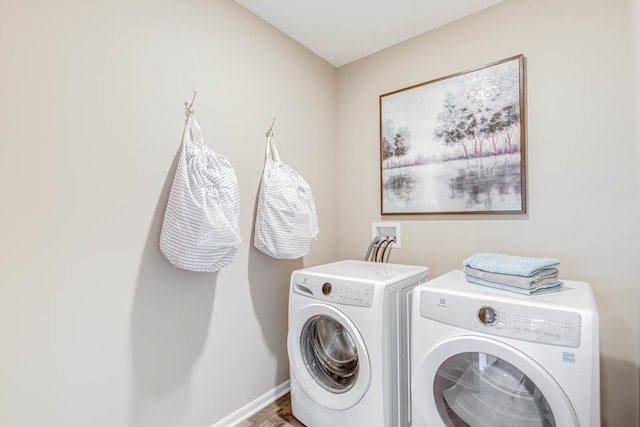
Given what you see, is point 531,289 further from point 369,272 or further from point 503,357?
point 369,272

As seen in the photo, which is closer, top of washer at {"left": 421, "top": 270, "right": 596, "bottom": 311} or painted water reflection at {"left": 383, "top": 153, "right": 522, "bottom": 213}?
top of washer at {"left": 421, "top": 270, "right": 596, "bottom": 311}

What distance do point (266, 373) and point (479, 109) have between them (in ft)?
6.41

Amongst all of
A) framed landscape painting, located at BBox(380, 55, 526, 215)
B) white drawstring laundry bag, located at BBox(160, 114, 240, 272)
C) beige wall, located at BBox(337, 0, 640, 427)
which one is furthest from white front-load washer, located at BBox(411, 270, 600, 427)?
white drawstring laundry bag, located at BBox(160, 114, 240, 272)

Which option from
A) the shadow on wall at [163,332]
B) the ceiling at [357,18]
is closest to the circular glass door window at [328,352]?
the shadow on wall at [163,332]

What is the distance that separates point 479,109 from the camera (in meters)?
1.73

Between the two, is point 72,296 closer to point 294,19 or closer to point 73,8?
point 73,8

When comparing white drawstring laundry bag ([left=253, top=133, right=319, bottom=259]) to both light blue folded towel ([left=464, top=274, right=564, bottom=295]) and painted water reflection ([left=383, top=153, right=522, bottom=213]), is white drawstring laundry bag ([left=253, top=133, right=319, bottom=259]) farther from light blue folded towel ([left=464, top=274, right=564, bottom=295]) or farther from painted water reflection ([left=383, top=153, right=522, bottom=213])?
light blue folded towel ([left=464, top=274, right=564, bottom=295])

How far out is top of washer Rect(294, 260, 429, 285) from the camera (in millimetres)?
1437

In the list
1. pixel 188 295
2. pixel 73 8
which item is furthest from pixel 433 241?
pixel 73 8

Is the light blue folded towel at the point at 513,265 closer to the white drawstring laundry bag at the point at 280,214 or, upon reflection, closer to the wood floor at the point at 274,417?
the white drawstring laundry bag at the point at 280,214

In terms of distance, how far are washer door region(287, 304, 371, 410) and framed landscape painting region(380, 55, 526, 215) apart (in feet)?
2.95

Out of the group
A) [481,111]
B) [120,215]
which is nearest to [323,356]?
[120,215]

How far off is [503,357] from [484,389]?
214 mm

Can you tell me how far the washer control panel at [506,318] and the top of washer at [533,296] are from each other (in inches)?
1.1
